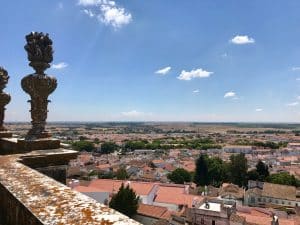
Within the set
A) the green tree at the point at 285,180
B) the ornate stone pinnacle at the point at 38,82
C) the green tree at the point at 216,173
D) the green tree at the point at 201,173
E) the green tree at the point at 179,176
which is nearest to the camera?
the ornate stone pinnacle at the point at 38,82

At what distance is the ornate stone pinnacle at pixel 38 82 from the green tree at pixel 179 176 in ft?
157

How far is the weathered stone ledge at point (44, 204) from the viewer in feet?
5.96

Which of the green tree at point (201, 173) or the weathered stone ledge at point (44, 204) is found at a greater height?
the weathered stone ledge at point (44, 204)

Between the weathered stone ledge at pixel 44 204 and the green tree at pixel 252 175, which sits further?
the green tree at pixel 252 175

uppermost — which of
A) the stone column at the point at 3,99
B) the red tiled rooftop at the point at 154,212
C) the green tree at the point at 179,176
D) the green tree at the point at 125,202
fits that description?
the stone column at the point at 3,99

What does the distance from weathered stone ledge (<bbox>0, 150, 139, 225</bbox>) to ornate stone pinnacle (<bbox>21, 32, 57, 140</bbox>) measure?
190 centimetres

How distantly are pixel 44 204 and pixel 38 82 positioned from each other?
3.30 meters

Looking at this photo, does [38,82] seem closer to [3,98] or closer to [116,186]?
[3,98]

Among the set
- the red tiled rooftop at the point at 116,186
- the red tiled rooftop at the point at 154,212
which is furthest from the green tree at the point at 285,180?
the red tiled rooftop at the point at 154,212

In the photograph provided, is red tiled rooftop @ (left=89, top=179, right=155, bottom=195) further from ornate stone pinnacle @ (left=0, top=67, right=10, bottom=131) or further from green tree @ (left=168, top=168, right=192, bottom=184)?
ornate stone pinnacle @ (left=0, top=67, right=10, bottom=131)

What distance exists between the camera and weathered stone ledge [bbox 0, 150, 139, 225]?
182 cm

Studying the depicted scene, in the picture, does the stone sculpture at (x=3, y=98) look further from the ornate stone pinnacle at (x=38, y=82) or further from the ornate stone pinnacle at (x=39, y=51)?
the ornate stone pinnacle at (x=39, y=51)

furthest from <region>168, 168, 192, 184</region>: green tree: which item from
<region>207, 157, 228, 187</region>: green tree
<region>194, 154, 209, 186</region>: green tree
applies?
<region>207, 157, 228, 187</region>: green tree

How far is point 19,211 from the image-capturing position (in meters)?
2.35
